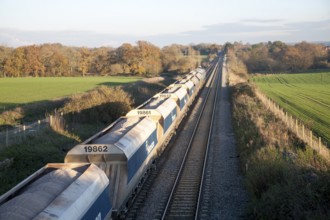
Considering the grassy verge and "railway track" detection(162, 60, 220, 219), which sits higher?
the grassy verge

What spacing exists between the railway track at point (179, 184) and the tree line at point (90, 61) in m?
77.6

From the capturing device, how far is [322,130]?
2958cm

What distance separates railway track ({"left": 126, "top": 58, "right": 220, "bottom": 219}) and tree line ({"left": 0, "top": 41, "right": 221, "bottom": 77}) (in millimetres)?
77598

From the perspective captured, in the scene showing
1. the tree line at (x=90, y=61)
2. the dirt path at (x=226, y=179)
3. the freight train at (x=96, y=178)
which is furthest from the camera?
the tree line at (x=90, y=61)

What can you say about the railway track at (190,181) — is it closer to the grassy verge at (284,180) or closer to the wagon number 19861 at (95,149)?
the grassy verge at (284,180)

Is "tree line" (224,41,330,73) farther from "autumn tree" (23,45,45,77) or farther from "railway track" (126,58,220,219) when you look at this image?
"railway track" (126,58,220,219)

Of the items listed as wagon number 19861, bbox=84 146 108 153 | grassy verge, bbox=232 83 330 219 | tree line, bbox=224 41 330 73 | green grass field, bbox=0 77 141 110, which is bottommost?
green grass field, bbox=0 77 141 110

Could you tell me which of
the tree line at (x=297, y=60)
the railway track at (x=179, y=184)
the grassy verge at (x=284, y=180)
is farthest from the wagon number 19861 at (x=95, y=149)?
the tree line at (x=297, y=60)

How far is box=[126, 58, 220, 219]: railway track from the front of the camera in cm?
1374

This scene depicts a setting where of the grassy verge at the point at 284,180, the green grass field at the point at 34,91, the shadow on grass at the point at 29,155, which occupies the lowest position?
the green grass field at the point at 34,91

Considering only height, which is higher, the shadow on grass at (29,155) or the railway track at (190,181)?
the shadow on grass at (29,155)

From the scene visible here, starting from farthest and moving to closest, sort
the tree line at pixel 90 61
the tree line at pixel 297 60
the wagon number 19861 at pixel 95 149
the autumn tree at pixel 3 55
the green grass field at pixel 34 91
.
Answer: the tree line at pixel 297 60
the tree line at pixel 90 61
the autumn tree at pixel 3 55
the green grass field at pixel 34 91
the wagon number 19861 at pixel 95 149

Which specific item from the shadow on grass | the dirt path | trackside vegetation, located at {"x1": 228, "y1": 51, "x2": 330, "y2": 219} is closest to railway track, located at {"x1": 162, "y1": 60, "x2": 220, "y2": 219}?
the dirt path

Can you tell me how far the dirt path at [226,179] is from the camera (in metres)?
14.0
